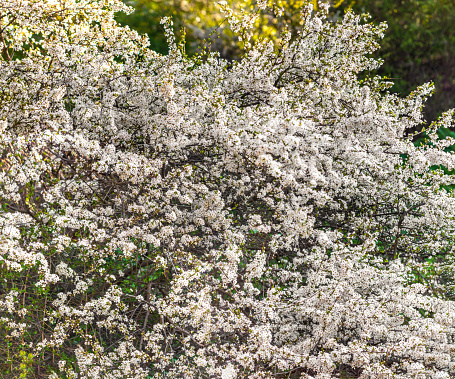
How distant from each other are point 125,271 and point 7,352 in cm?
143

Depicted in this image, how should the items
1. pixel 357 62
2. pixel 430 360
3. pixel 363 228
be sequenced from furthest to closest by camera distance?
pixel 357 62
pixel 363 228
pixel 430 360

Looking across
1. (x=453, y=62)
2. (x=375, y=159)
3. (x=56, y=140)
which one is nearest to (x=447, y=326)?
(x=375, y=159)

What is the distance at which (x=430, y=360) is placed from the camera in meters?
4.02

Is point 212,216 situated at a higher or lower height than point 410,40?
lower

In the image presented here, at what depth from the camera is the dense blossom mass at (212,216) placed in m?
4.17

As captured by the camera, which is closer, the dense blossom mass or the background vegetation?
the dense blossom mass

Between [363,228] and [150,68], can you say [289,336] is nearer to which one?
[363,228]

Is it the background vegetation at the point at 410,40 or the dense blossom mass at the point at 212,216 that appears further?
the background vegetation at the point at 410,40

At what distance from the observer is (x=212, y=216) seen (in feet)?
15.8

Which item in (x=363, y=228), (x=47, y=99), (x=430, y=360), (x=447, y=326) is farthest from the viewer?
(x=363, y=228)

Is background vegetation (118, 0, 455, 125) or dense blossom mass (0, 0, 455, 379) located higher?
background vegetation (118, 0, 455, 125)

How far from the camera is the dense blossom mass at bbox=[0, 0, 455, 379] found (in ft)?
13.7

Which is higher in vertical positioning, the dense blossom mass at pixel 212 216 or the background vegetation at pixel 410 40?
the background vegetation at pixel 410 40

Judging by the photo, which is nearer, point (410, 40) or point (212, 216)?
point (212, 216)
